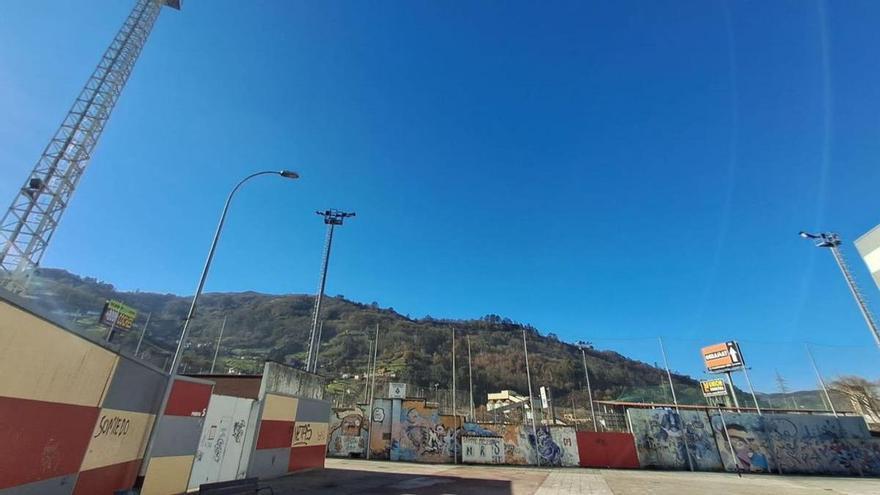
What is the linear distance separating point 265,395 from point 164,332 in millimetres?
99908

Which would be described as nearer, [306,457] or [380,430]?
[306,457]

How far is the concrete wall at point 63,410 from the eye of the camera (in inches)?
204

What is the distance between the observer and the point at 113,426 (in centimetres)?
789

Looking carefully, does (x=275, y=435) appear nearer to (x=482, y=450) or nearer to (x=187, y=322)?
(x=187, y=322)

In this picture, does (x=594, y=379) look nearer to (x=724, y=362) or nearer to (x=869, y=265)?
(x=724, y=362)

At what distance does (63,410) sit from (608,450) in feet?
99.9

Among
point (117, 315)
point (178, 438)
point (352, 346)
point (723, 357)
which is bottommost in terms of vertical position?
point (178, 438)

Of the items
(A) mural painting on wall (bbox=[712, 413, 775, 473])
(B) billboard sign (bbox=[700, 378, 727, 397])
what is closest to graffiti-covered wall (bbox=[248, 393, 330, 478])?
(A) mural painting on wall (bbox=[712, 413, 775, 473])

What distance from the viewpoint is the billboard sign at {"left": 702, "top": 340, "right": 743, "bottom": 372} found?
34.8m

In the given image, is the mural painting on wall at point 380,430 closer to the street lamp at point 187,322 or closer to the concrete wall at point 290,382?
the concrete wall at point 290,382

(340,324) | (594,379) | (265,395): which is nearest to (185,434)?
(265,395)

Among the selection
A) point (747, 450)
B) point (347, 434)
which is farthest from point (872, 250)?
point (347, 434)

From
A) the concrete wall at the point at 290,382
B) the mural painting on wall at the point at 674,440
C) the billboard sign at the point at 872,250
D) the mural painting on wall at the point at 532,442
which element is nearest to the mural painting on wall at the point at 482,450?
the mural painting on wall at the point at 532,442

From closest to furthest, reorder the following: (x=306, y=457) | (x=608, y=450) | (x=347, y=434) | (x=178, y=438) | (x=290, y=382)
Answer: (x=178, y=438) < (x=290, y=382) < (x=306, y=457) < (x=608, y=450) < (x=347, y=434)
